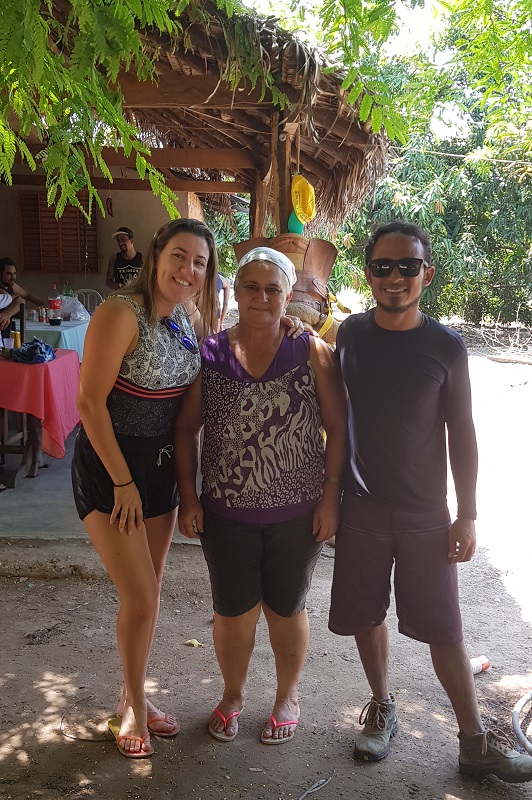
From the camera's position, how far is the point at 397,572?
2.42 meters

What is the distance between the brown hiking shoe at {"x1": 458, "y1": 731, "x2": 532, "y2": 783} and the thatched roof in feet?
9.87

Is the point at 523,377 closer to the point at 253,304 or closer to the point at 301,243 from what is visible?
the point at 301,243

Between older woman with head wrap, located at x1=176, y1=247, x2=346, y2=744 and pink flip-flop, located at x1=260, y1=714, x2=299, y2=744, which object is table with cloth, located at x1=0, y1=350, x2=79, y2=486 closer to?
older woman with head wrap, located at x1=176, y1=247, x2=346, y2=744

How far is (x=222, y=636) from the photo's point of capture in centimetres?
257

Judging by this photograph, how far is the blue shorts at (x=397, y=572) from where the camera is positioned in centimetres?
235

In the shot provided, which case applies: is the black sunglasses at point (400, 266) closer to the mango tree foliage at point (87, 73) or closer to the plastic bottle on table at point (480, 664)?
the mango tree foliage at point (87, 73)

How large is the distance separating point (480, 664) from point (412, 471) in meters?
1.40

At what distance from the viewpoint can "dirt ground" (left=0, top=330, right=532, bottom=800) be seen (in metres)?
2.37

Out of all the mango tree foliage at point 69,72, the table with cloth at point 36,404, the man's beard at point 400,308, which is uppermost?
the mango tree foliage at point 69,72

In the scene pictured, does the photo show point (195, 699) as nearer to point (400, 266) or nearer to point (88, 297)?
point (400, 266)

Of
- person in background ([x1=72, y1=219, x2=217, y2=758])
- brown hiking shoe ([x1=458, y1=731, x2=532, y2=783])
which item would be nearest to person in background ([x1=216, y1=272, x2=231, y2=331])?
person in background ([x1=72, y1=219, x2=217, y2=758])

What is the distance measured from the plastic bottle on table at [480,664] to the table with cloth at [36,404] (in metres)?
3.59

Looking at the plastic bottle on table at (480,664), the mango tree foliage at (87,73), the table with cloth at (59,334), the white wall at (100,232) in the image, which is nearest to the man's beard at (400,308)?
the mango tree foliage at (87,73)

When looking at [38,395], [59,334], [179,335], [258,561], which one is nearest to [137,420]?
[179,335]
